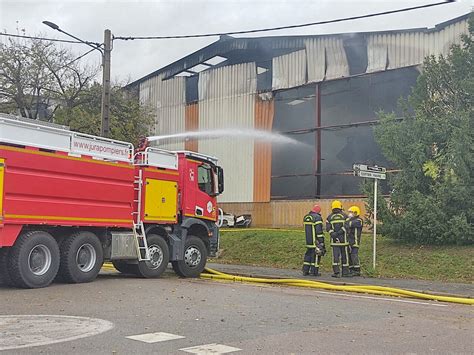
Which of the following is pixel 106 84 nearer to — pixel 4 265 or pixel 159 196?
pixel 159 196

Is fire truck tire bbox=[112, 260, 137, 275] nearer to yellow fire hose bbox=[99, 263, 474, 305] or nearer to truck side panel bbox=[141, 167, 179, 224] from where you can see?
truck side panel bbox=[141, 167, 179, 224]

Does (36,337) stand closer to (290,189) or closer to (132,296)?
(132,296)

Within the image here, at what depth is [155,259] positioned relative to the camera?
13359mm

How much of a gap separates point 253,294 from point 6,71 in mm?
19884

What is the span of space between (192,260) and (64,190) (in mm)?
4049

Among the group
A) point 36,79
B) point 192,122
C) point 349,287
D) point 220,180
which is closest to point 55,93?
point 36,79

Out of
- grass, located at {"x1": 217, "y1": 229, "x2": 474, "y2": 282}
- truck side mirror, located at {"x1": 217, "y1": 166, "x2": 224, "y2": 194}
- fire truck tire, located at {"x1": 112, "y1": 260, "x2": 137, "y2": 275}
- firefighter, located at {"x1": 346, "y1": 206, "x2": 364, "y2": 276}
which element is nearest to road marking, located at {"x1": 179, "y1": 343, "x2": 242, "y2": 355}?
fire truck tire, located at {"x1": 112, "y1": 260, "x2": 137, "y2": 275}

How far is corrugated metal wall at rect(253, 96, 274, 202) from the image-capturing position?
3058 centimetres

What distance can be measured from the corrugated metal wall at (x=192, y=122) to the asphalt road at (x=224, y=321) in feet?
75.2

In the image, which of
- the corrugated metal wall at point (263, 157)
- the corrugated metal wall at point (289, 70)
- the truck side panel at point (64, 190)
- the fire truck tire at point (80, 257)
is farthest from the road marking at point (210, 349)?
the corrugated metal wall at point (263, 157)

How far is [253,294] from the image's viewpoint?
10.6m

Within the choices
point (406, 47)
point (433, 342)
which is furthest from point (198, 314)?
point (406, 47)

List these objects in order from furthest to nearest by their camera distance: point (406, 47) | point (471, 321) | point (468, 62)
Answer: point (406, 47), point (468, 62), point (471, 321)

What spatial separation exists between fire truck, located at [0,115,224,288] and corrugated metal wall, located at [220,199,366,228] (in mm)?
13971
